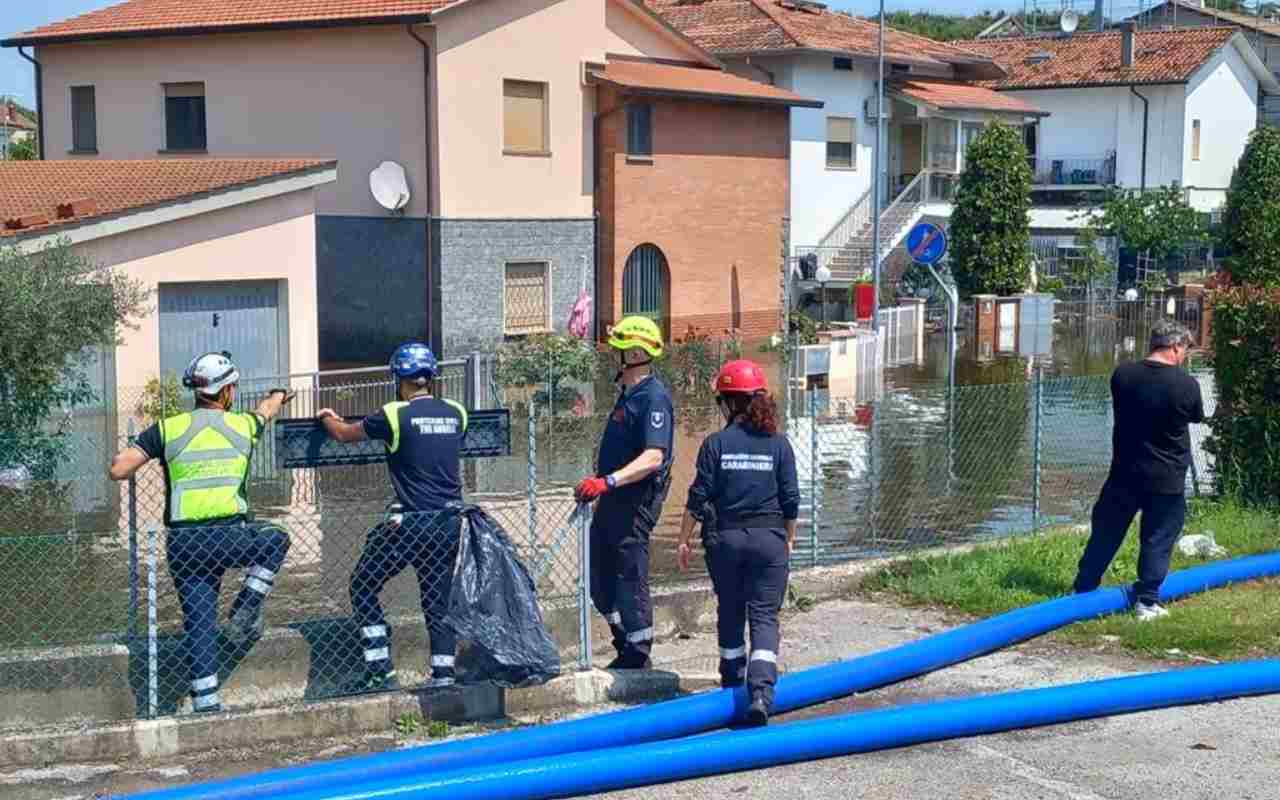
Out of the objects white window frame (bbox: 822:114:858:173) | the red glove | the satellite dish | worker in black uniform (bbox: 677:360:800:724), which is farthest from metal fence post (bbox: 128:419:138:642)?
white window frame (bbox: 822:114:858:173)

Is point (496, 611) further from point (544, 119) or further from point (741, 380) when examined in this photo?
point (544, 119)

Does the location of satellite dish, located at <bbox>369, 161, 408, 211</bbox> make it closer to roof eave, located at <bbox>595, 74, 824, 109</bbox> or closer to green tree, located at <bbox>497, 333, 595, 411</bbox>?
green tree, located at <bbox>497, 333, 595, 411</bbox>

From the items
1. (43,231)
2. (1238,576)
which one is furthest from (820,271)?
(1238,576)

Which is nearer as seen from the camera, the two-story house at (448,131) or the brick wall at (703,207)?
the two-story house at (448,131)

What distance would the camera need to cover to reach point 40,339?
13.0 m

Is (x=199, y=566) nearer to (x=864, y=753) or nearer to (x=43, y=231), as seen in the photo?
(x=864, y=753)

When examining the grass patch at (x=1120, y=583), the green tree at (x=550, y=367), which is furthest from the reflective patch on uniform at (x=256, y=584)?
the green tree at (x=550, y=367)

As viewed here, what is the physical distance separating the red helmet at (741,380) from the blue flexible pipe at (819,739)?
150 centimetres

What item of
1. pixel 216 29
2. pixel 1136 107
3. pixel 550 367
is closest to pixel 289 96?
pixel 216 29

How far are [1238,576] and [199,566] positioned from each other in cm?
631

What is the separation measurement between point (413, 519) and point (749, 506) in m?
1.58

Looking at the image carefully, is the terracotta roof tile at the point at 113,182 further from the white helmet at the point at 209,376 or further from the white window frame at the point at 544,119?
the white helmet at the point at 209,376

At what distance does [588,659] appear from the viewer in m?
Result: 8.19

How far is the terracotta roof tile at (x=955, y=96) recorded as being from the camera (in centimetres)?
3900
